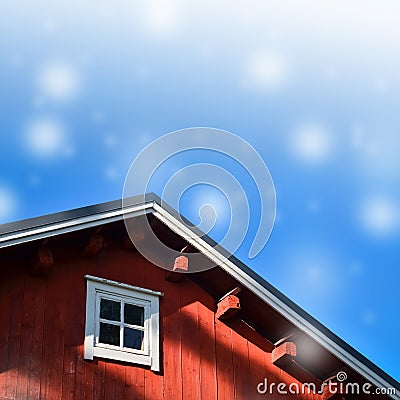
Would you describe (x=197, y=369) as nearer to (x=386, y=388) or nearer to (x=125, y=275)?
(x=125, y=275)

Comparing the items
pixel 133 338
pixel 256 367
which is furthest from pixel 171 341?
pixel 256 367

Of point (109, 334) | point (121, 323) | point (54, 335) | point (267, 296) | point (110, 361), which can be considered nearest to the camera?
point (54, 335)

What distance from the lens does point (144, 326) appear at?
9.95 m

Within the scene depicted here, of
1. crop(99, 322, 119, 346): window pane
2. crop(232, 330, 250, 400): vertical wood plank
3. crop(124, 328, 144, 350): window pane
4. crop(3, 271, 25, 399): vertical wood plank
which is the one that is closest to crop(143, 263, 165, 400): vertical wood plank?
crop(124, 328, 144, 350): window pane

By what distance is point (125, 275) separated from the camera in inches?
400

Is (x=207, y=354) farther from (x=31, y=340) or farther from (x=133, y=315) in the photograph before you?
(x=31, y=340)

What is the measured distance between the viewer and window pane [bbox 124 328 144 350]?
9727 mm

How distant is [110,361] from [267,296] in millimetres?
2146


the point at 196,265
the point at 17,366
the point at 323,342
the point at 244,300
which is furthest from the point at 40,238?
the point at 323,342

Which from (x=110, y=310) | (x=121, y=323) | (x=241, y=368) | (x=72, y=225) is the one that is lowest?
(x=241, y=368)

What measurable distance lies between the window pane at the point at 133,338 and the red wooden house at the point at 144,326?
0.5 inches

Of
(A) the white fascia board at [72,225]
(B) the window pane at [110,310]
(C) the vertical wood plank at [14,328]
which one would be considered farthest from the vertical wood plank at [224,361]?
(C) the vertical wood plank at [14,328]

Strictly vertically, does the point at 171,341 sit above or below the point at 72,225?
below

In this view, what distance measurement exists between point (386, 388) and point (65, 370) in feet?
13.0
